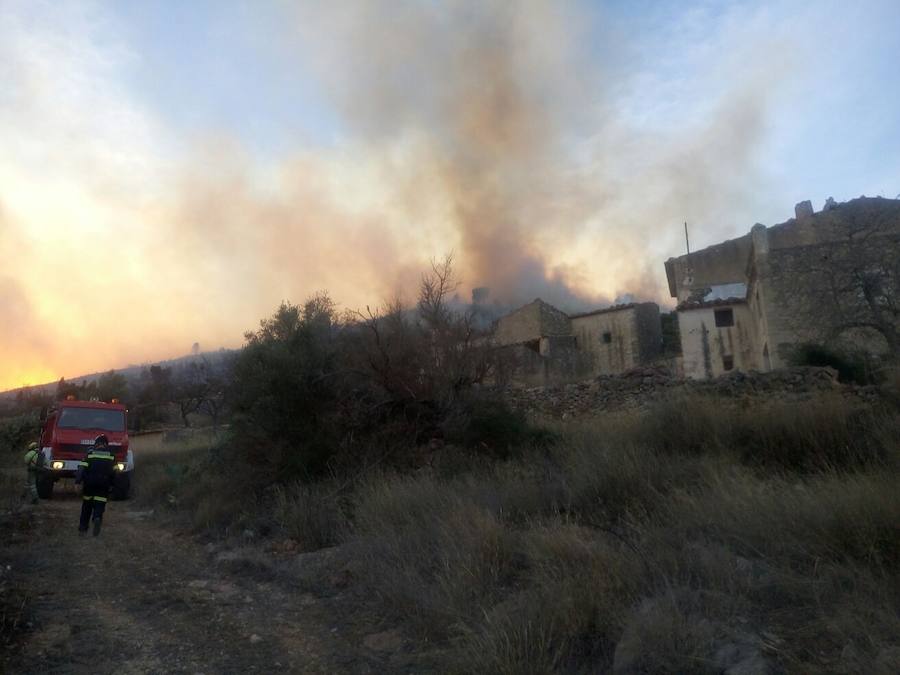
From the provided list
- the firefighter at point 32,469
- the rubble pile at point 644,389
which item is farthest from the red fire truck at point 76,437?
the rubble pile at point 644,389

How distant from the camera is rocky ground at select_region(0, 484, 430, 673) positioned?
5113 millimetres

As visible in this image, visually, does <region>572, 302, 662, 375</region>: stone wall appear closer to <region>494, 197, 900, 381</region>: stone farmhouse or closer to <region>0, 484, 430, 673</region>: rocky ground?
<region>494, 197, 900, 381</region>: stone farmhouse

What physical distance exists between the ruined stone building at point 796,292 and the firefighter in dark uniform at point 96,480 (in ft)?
52.0

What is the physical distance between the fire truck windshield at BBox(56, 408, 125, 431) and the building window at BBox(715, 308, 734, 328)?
23.7 meters

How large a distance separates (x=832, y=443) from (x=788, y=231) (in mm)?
25740

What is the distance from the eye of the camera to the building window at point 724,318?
91.9 feet

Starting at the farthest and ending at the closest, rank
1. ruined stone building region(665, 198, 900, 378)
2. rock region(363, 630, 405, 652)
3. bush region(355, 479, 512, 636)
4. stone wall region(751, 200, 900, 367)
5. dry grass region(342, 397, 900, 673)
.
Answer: ruined stone building region(665, 198, 900, 378)
stone wall region(751, 200, 900, 367)
bush region(355, 479, 512, 636)
rock region(363, 630, 405, 652)
dry grass region(342, 397, 900, 673)

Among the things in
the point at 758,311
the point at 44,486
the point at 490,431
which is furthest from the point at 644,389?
the point at 44,486

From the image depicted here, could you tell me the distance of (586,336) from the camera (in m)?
37.8

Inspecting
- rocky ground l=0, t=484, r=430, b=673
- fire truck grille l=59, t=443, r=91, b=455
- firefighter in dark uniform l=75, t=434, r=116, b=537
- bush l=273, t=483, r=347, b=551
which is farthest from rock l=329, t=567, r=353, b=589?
fire truck grille l=59, t=443, r=91, b=455

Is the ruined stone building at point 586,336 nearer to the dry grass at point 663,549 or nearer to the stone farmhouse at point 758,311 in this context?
the stone farmhouse at point 758,311

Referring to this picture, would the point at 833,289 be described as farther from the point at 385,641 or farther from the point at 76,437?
the point at 76,437

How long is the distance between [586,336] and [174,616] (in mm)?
33409

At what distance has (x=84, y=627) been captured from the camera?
599cm
